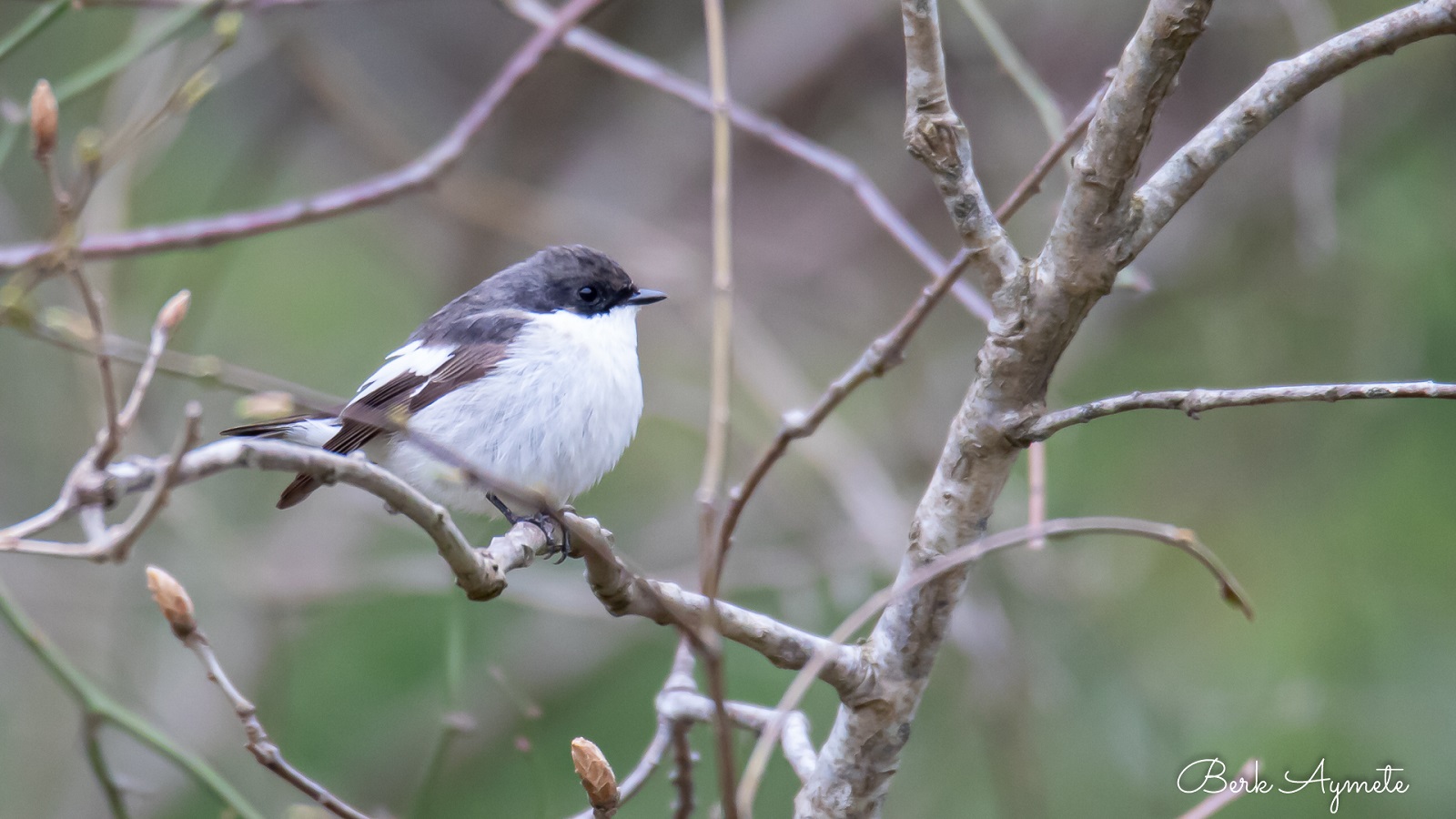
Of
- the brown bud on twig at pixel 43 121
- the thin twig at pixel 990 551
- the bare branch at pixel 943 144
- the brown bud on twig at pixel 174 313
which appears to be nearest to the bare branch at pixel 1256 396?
the thin twig at pixel 990 551

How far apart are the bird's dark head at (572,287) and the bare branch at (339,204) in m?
0.45

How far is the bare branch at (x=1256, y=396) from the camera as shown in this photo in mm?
1628

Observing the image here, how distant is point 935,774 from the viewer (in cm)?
535

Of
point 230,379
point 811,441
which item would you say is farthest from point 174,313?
point 811,441

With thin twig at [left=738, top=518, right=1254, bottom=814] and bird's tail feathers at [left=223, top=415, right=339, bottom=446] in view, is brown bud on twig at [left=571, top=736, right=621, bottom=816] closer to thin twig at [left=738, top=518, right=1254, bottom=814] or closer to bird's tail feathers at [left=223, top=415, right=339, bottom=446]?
thin twig at [left=738, top=518, right=1254, bottom=814]

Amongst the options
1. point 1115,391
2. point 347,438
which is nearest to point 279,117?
point 347,438

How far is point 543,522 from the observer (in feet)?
9.41

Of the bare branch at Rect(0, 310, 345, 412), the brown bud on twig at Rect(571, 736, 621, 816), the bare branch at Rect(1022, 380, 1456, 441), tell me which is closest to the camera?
the bare branch at Rect(0, 310, 345, 412)

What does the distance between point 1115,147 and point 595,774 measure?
1.24m

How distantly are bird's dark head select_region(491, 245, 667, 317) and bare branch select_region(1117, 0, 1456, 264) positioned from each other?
6.84 feet

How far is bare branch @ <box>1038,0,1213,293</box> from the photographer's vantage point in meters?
1.79

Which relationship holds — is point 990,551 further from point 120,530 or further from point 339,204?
point 339,204

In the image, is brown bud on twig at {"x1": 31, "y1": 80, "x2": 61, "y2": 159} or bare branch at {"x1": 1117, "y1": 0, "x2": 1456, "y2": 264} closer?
bare branch at {"x1": 1117, "y1": 0, "x2": 1456, "y2": 264}

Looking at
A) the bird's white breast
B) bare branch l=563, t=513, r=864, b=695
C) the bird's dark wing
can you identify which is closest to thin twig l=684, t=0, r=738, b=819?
bare branch l=563, t=513, r=864, b=695
